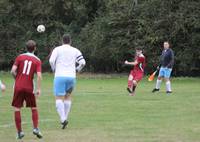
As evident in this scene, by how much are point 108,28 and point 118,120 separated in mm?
32430

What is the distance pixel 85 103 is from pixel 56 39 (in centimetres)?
3039

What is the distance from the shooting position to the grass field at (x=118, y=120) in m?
12.5

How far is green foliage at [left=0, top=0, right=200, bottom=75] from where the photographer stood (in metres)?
43.2

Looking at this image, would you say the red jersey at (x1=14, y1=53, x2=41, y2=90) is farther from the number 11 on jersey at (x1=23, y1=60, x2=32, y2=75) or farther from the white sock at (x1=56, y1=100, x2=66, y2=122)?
the white sock at (x1=56, y1=100, x2=66, y2=122)

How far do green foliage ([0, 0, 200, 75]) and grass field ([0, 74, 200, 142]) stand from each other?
2096 cm

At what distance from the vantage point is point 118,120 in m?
15.5

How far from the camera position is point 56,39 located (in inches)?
1984

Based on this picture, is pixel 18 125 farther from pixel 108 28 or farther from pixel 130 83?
pixel 108 28

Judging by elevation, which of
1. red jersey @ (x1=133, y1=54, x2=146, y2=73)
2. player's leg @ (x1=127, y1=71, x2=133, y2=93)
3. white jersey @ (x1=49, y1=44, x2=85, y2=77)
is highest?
white jersey @ (x1=49, y1=44, x2=85, y2=77)

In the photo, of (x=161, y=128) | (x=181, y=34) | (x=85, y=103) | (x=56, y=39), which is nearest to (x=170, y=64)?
(x=85, y=103)

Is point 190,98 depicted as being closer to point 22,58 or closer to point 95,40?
point 22,58

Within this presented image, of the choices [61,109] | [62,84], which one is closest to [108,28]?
[62,84]

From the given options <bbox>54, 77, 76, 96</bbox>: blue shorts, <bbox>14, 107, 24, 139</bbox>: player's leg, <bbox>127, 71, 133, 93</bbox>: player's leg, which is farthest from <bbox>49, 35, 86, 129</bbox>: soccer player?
<bbox>127, 71, 133, 93</bbox>: player's leg

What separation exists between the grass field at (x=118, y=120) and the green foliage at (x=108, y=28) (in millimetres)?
20958
